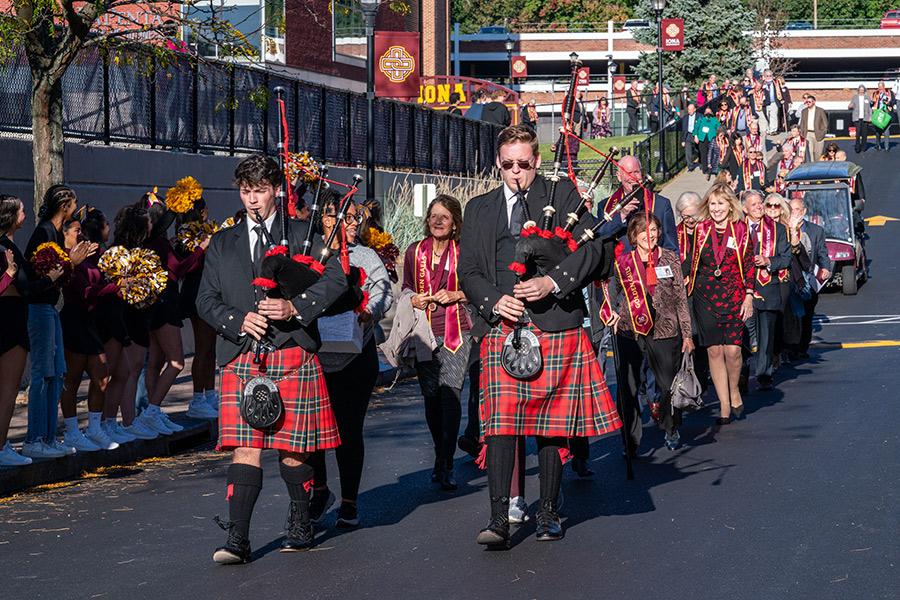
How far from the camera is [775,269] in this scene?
49.1 ft

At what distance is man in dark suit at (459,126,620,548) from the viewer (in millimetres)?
7789

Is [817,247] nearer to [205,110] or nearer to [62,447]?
[205,110]

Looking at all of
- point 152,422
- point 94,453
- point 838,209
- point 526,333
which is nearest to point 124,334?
point 94,453

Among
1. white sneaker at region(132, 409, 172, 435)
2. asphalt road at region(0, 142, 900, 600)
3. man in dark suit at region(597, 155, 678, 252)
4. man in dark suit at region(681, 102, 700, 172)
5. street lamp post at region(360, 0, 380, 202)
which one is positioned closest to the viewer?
asphalt road at region(0, 142, 900, 600)

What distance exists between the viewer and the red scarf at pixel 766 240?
14939 millimetres

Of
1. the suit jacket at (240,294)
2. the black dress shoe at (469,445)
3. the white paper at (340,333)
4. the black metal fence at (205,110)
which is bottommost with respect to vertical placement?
the black dress shoe at (469,445)

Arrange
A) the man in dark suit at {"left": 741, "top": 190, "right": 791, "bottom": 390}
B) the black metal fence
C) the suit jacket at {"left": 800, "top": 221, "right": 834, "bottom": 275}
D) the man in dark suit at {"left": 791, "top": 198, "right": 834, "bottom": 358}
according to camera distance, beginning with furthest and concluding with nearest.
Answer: the suit jacket at {"left": 800, "top": 221, "right": 834, "bottom": 275} → the man in dark suit at {"left": 791, "top": 198, "right": 834, "bottom": 358} → the black metal fence → the man in dark suit at {"left": 741, "top": 190, "right": 791, "bottom": 390}

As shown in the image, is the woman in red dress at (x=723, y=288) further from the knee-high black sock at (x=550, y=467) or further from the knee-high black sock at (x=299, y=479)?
the knee-high black sock at (x=299, y=479)

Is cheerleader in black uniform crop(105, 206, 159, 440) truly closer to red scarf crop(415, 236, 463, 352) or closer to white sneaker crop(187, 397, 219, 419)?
white sneaker crop(187, 397, 219, 419)

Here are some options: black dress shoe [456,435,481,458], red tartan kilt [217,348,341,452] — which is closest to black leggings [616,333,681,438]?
black dress shoe [456,435,481,458]

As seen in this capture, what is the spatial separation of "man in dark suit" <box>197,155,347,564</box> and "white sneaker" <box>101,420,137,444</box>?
3.85 m

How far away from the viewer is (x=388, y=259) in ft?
32.9

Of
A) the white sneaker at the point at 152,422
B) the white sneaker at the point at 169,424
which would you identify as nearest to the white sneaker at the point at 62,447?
the white sneaker at the point at 152,422

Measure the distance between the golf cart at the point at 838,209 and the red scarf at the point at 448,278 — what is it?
17050mm
